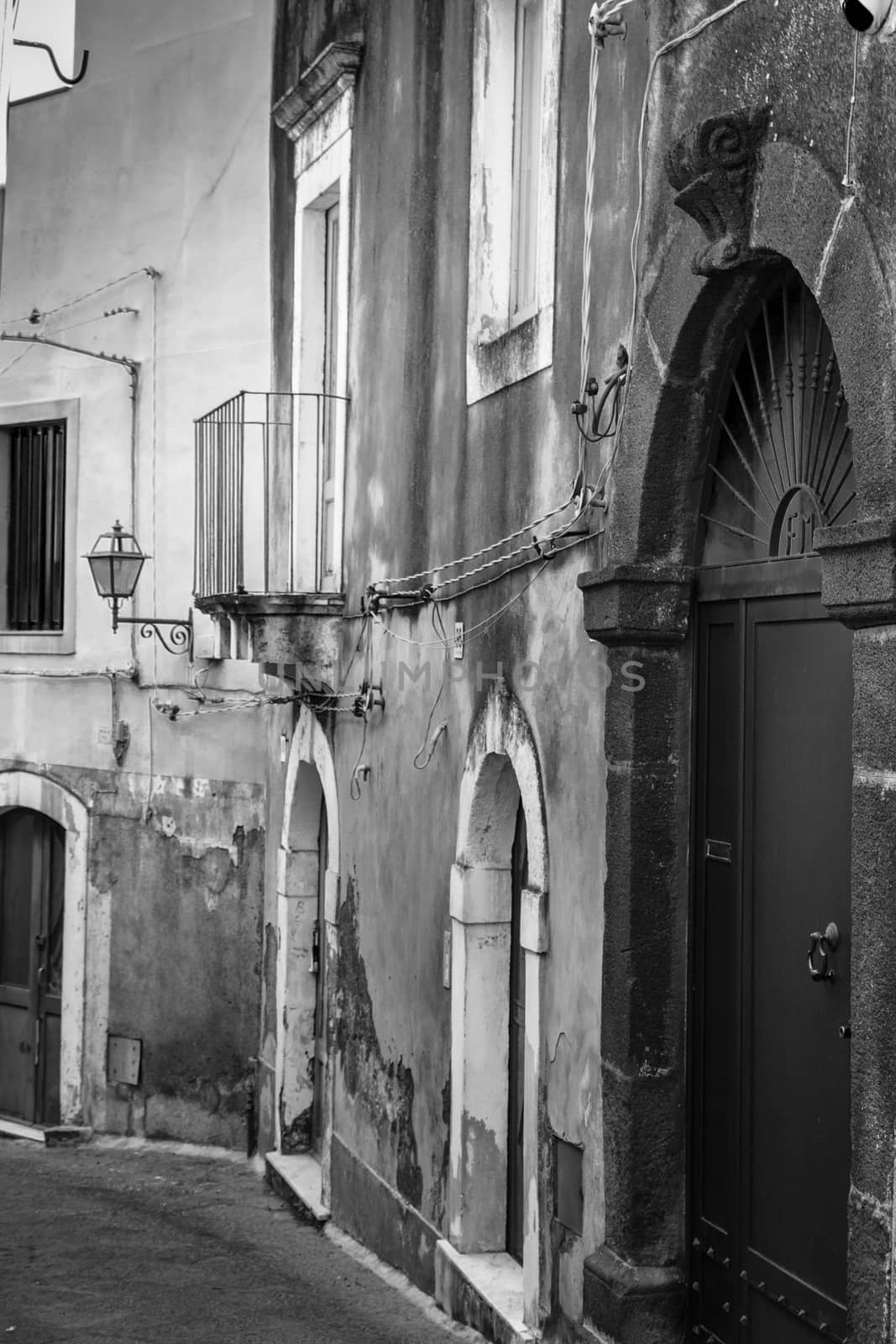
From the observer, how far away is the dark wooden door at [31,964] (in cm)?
1284

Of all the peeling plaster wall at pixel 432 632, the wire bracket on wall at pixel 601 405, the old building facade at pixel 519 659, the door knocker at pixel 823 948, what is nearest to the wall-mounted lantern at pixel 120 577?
the old building facade at pixel 519 659

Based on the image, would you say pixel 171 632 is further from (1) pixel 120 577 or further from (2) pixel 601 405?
(2) pixel 601 405

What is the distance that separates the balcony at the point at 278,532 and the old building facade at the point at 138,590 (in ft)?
2.45

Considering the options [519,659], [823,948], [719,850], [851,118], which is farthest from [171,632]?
[851,118]

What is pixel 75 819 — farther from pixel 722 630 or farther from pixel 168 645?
pixel 722 630

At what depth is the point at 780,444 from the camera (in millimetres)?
4992

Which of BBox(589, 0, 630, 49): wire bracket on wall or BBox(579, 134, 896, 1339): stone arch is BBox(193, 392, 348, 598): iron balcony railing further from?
BBox(579, 134, 896, 1339): stone arch

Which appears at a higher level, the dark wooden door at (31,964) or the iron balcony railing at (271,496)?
the iron balcony railing at (271,496)

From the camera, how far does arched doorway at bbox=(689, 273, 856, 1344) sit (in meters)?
4.63

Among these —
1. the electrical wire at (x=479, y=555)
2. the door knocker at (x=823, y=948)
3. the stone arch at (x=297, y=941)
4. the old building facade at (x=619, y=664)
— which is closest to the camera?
the old building facade at (x=619, y=664)

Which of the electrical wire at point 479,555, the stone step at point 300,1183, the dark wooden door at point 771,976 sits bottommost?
the stone step at point 300,1183

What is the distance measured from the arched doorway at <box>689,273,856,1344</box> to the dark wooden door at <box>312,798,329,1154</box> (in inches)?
214

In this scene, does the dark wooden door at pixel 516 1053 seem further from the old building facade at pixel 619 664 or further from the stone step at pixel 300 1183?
the stone step at pixel 300 1183

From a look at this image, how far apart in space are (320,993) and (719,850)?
5.90m
